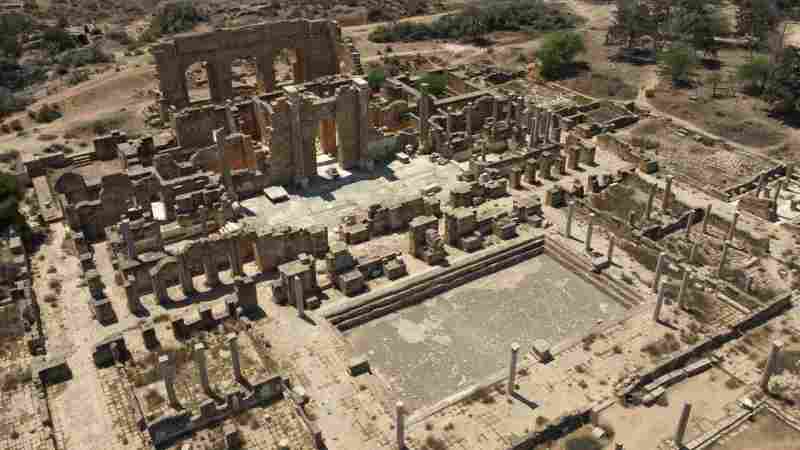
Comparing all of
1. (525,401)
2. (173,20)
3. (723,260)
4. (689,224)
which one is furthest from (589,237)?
(173,20)

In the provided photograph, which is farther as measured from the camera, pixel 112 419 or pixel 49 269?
pixel 49 269

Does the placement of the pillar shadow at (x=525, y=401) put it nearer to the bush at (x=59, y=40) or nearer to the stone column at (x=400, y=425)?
the stone column at (x=400, y=425)

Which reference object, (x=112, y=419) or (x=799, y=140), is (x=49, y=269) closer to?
(x=112, y=419)

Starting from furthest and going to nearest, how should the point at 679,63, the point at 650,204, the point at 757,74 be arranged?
1. the point at 679,63
2. the point at 757,74
3. the point at 650,204

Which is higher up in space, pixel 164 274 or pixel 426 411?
pixel 164 274

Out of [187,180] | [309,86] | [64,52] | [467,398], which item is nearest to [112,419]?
[467,398]

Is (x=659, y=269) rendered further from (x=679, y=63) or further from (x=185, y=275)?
(x=679, y=63)
